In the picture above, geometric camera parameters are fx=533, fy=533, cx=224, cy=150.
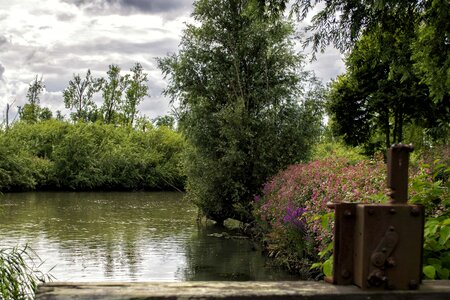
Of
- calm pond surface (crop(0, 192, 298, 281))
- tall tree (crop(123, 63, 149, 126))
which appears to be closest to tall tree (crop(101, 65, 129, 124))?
tall tree (crop(123, 63, 149, 126))

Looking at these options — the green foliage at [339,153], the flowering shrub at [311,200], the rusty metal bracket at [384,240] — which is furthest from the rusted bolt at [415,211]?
the green foliage at [339,153]

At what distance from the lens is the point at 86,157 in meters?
39.4

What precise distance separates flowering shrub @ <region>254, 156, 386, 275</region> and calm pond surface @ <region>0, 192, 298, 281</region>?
A: 2.10 ft

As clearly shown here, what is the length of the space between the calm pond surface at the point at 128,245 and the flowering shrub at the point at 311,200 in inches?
25.2

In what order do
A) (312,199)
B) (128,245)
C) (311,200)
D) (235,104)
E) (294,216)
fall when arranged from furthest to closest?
(235,104)
(128,245)
(294,216)
(311,200)
(312,199)

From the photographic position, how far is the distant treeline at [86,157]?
36.0m

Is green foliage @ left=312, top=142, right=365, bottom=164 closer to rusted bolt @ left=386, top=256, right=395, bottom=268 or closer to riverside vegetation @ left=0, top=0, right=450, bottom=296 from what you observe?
riverside vegetation @ left=0, top=0, right=450, bottom=296

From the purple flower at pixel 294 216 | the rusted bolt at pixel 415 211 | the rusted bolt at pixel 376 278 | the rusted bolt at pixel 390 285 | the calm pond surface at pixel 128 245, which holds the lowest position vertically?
the calm pond surface at pixel 128 245

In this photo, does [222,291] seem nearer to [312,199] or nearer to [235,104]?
[312,199]

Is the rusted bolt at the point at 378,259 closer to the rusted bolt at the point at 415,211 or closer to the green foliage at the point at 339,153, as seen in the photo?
the rusted bolt at the point at 415,211

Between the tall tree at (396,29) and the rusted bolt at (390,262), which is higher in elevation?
the tall tree at (396,29)

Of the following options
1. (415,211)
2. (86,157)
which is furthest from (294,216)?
(86,157)

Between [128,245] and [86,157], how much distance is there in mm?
25875

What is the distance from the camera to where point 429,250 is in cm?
295
